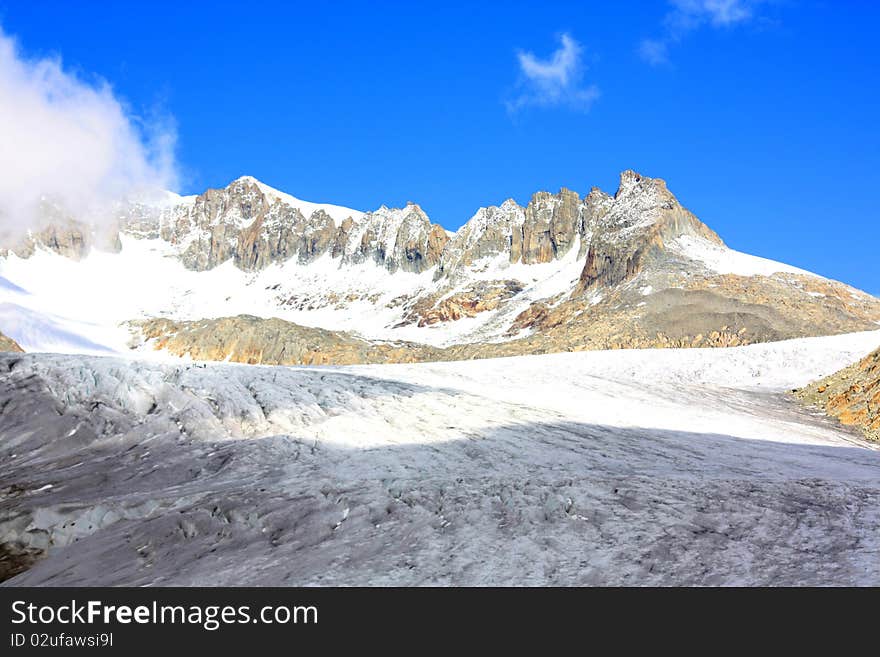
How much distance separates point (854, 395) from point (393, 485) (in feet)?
62.5

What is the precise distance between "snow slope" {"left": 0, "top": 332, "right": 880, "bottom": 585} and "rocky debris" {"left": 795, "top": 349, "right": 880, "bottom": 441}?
2598 millimetres

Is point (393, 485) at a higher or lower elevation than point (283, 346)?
lower

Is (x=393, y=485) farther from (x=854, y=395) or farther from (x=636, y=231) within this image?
(x=636, y=231)

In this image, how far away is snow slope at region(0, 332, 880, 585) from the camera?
28.7 feet

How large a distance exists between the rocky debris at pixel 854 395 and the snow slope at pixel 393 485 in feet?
8.52

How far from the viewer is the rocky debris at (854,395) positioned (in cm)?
2111

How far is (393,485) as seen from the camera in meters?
11.3

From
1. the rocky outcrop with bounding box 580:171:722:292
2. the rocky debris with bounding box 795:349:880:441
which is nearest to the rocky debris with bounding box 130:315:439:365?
the rocky outcrop with bounding box 580:171:722:292

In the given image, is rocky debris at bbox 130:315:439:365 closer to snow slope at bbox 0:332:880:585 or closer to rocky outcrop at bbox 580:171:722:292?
rocky outcrop at bbox 580:171:722:292

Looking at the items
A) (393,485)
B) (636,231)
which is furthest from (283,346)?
(393,485)
